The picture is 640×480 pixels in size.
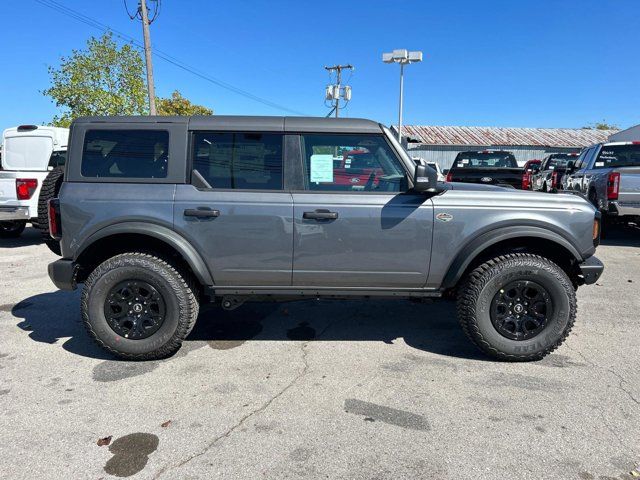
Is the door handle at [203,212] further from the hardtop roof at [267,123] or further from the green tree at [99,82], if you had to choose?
the green tree at [99,82]

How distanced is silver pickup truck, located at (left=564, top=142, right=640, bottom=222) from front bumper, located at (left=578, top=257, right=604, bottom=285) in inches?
215

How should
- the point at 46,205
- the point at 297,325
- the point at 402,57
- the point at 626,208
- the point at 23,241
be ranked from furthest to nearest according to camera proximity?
the point at 402,57 < the point at 23,241 < the point at 626,208 < the point at 297,325 < the point at 46,205

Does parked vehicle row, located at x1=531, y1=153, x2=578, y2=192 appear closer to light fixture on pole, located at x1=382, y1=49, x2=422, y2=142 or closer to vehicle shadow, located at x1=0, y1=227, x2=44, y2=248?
light fixture on pole, located at x1=382, y1=49, x2=422, y2=142

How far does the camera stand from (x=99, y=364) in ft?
12.0

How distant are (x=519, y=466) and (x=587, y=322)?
9.39ft

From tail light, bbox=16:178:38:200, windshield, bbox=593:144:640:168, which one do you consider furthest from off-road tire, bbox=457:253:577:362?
tail light, bbox=16:178:38:200

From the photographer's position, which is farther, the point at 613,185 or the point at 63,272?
the point at 613,185

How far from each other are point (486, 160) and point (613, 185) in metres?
4.89

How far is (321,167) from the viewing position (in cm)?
367

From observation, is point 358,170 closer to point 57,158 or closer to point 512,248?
point 512,248

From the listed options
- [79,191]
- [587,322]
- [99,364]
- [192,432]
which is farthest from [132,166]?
[587,322]

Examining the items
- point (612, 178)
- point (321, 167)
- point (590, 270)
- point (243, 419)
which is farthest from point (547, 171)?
point (243, 419)

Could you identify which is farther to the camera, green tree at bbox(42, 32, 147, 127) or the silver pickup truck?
green tree at bbox(42, 32, 147, 127)

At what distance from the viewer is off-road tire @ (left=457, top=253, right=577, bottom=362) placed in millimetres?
3549
